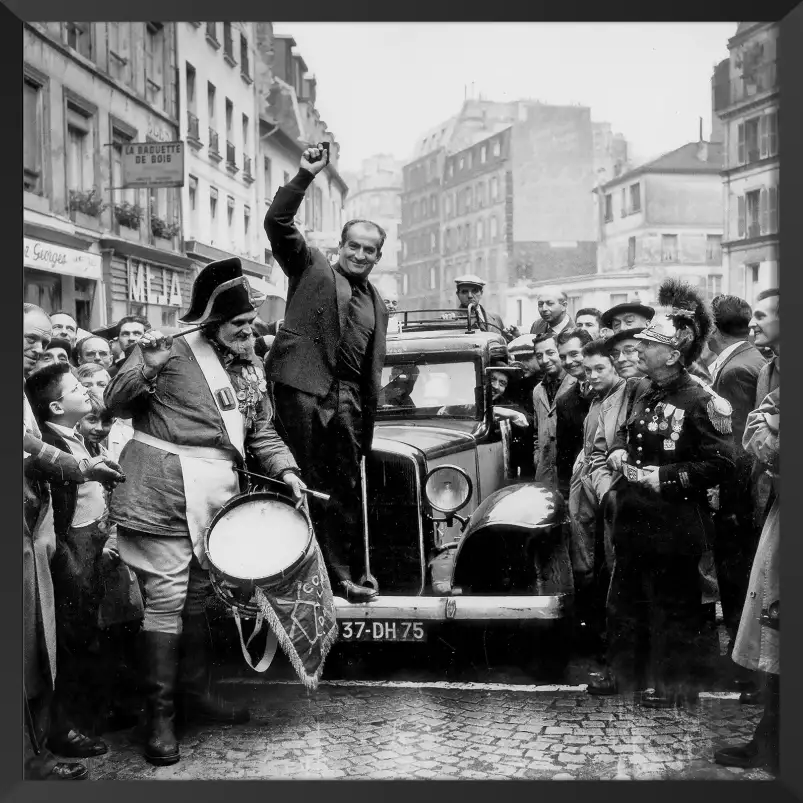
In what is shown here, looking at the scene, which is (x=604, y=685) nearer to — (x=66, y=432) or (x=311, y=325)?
(x=311, y=325)

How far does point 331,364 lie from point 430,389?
3.37 ft

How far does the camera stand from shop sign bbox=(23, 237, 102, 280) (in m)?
4.51

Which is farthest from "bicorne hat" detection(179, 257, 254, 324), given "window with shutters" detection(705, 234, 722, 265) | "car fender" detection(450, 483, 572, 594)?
"window with shutters" detection(705, 234, 722, 265)

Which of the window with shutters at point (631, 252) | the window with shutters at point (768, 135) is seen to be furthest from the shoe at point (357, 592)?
the window with shutters at point (768, 135)

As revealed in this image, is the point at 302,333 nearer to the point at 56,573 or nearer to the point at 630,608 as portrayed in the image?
the point at 56,573

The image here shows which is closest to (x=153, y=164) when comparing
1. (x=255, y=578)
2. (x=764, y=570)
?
(x=255, y=578)

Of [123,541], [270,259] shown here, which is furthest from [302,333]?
[123,541]

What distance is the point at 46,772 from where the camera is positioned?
14.5 feet

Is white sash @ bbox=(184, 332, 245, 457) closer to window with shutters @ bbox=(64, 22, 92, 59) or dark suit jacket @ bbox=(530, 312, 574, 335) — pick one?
window with shutters @ bbox=(64, 22, 92, 59)

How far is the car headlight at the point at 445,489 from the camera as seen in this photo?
16.1 ft

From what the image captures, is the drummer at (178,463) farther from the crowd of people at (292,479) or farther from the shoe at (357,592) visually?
the shoe at (357,592)
